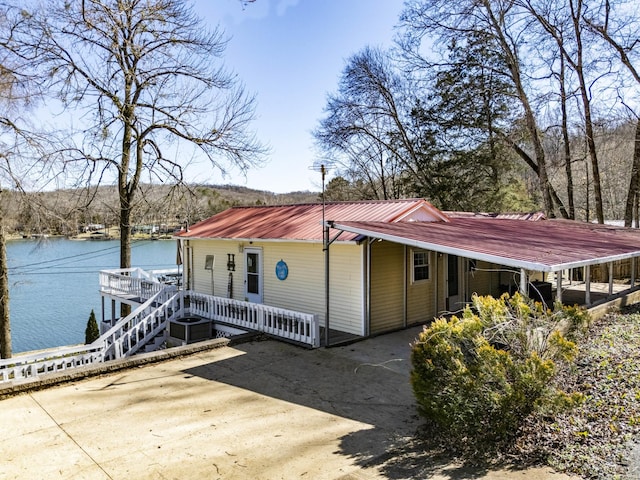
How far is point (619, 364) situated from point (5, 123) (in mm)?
15074

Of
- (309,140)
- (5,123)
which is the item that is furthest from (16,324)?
(309,140)

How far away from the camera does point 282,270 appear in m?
11.7

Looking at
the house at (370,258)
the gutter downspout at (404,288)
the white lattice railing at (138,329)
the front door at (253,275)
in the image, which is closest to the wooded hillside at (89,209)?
the house at (370,258)

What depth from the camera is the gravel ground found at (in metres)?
4.03

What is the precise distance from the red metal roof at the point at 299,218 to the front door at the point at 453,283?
1.27 metres

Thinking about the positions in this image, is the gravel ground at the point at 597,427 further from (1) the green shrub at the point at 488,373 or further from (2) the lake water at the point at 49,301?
(2) the lake water at the point at 49,301

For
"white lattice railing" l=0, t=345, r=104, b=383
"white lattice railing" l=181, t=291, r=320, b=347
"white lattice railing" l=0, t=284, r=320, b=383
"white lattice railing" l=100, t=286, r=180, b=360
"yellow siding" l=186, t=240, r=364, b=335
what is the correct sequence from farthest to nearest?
1. "white lattice railing" l=100, t=286, r=180, b=360
2. "yellow siding" l=186, t=240, r=364, b=335
3. "white lattice railing" l=181, t=291, r=320, b=347
4. "white lattice railing" l=0, t=284, r=320, b=383
5. "white lattice railing" l=0, t=345, r=104, b=383

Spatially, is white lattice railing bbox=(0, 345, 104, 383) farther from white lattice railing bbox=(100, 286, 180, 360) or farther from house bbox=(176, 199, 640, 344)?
house bbox=(176, 199, 640, 344)

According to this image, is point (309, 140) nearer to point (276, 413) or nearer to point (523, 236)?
point (523, 236)

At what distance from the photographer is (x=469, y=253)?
6.96m

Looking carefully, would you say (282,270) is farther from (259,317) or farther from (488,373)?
(488,373)

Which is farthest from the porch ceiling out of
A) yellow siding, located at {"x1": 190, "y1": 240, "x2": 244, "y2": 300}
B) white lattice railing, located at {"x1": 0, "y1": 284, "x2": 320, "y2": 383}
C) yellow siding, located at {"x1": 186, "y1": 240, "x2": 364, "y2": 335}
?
yellow siding, located at {"x1": 190, "y1": 240, "x2": 244, "y2": 300}

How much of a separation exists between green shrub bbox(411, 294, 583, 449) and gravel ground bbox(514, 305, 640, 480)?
0.87 ft

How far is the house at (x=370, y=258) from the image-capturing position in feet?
28.2
